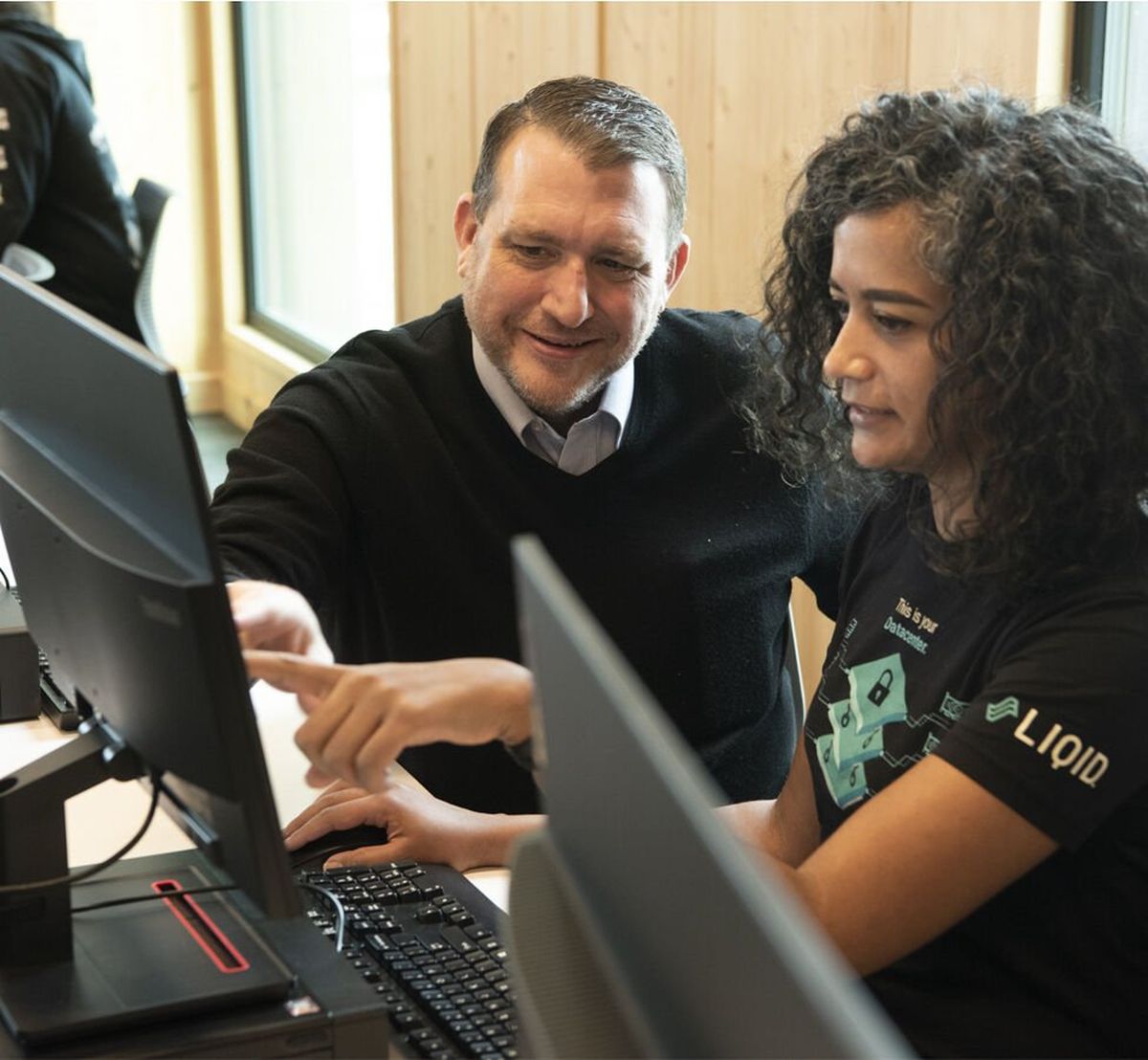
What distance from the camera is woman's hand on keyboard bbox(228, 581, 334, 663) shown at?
1.32m

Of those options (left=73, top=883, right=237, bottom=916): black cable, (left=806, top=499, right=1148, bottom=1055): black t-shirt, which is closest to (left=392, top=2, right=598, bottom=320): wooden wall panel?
(left=806, top=499, right=1148, bottom=1055): black t-shirt

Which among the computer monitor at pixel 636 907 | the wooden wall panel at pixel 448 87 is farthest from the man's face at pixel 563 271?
the wooden wall panel at pixel 448 87

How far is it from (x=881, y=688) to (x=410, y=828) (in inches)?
17.0

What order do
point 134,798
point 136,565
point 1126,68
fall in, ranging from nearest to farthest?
point 136,565 → point 134,798 → point 1126,68

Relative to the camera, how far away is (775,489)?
203 cm

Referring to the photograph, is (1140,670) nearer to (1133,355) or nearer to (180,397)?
(1133,355)

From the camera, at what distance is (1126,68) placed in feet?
8.36

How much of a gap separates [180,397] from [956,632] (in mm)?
729

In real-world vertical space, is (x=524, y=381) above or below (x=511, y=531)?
above

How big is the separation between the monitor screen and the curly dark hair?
64 centimetres

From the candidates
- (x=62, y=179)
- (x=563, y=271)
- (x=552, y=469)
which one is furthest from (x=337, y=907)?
(x=62, y=179)

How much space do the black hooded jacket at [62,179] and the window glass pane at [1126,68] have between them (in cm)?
246

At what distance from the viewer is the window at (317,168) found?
16.8 feet

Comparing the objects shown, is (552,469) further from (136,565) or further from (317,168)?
(317,168)
